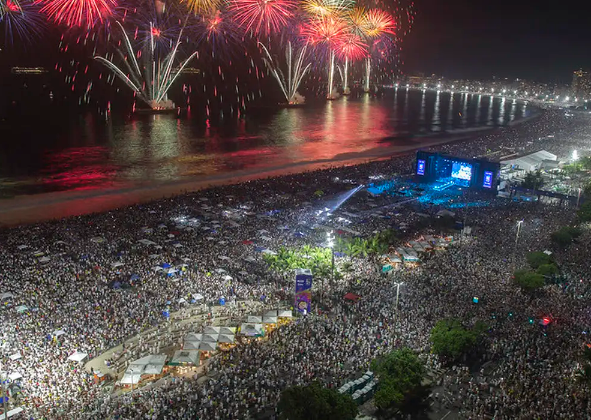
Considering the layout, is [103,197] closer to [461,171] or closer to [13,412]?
[461,171]

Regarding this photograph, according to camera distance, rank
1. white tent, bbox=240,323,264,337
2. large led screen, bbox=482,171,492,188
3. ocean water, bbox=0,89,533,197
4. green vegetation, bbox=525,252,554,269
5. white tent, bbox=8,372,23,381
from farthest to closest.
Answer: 1. ocean water, bbox=0,89,533,197
2. large led screen, bbox=482,171,492,188
3. green vegetation, bbox=525,252,554,269
4. white tent, bbox=240,323,264,337
5. white tent, bbox=8,372,23,381

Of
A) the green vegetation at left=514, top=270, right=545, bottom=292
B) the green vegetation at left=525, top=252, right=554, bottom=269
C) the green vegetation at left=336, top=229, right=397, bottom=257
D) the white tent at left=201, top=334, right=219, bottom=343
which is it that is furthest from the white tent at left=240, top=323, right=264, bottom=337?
the green vegetation at left=525, top=252, right=554, bottom=269

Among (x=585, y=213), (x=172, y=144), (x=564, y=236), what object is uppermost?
(x=585, y=213)

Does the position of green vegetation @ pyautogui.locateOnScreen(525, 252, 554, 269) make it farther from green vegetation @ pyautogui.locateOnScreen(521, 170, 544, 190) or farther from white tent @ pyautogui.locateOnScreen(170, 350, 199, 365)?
green vegetation @ pyautogui.locateOnScreen(521, 170, 544, 190)

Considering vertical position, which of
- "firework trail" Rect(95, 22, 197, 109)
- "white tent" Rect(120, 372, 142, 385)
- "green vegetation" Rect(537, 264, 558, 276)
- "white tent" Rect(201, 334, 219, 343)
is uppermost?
"firework trail" Rect(95, 22, 197, 109)

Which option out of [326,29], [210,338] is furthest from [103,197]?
[326,29]

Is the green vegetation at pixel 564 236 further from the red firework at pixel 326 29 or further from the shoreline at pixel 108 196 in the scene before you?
the red firework at pixel 326 29
